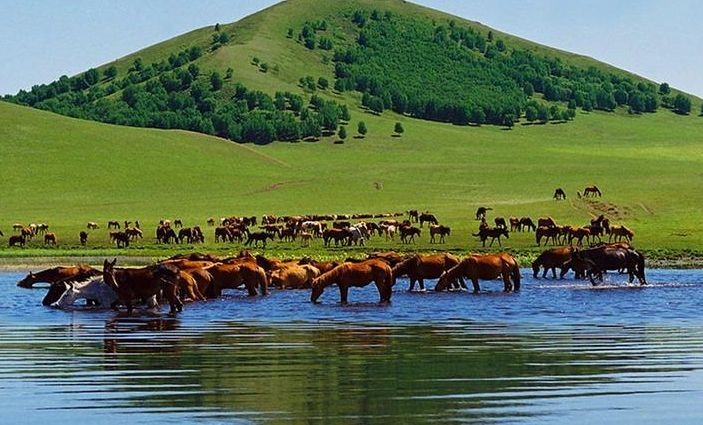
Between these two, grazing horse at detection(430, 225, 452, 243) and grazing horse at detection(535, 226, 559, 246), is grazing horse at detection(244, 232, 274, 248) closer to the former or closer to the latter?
grazing horse at detection(430, 225, 452, 243)

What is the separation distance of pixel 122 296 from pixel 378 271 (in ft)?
17.9

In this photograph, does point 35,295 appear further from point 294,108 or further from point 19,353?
point 294,108

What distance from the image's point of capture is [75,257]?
53.4 meters

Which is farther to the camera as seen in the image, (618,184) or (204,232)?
(618,184)

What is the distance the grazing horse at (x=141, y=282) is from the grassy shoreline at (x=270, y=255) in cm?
2257

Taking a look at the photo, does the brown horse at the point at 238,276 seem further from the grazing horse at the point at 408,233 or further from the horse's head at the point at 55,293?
the grazing horse at the point at 408,233

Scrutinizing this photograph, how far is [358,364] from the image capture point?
15.3 m

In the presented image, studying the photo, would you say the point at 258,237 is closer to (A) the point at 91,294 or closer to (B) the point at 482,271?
(B) the point at 482,271

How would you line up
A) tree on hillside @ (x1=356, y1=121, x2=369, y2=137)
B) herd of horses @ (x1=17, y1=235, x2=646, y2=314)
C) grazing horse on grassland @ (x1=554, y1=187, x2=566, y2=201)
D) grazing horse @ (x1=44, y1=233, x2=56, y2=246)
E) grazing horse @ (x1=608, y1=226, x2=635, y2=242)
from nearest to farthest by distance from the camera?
1. herd of horses @ (x1=17, y1=235, x2=646, y2=314)
2. grazing horse @ (x1=608, y1=226, x2=635, y2=242)
3. grazing horse @ (x1=44, y1=233, x2=56, y2=246)
4. grazing horse on grassland @ (x1=554, y1=187, x2=566, y2=201)
5. tree on hillside @ (x1=356, y1=121, x2=369, y2=137)

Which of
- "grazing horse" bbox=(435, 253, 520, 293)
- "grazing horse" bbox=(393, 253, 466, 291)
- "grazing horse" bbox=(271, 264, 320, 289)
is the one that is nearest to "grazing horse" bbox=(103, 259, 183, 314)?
"grazing horse" bbox=(271, 264, 320, 289)

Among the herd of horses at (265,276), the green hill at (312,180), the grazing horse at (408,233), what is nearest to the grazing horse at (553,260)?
the herd of horses at (265,276)

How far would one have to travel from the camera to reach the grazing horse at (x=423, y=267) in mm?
32531

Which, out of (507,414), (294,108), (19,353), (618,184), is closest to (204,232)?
(618,184)

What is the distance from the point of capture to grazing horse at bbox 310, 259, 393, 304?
27609 mm
